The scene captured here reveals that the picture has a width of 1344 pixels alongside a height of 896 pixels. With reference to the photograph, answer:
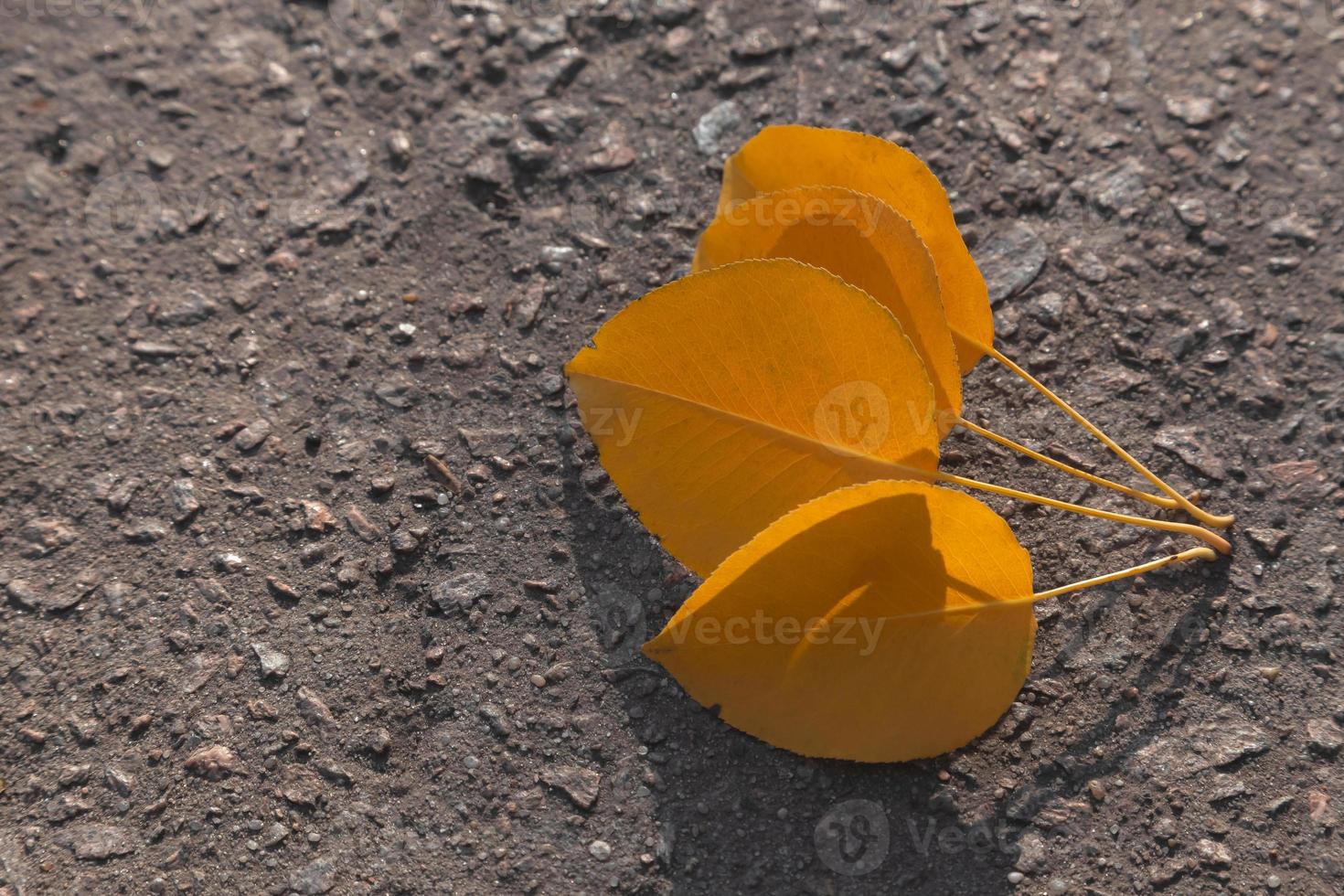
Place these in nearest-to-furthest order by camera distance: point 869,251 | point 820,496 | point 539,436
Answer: point 820,496, point 869,251, point 539,436

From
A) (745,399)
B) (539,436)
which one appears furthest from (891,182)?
(539,436)

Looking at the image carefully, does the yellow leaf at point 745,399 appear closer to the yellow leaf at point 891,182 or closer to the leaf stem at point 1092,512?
the leaf stem at point 1092,512

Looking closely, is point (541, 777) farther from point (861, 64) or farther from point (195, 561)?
point (861, 64)

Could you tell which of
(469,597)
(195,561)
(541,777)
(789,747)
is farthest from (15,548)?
(789,747)

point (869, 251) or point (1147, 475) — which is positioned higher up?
point (869, 251)

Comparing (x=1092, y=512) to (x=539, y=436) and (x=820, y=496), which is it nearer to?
(x=820, y=496)

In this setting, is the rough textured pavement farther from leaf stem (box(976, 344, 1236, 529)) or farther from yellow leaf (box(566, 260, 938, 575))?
yellow leaf (box(566, 260, 938, 575))
